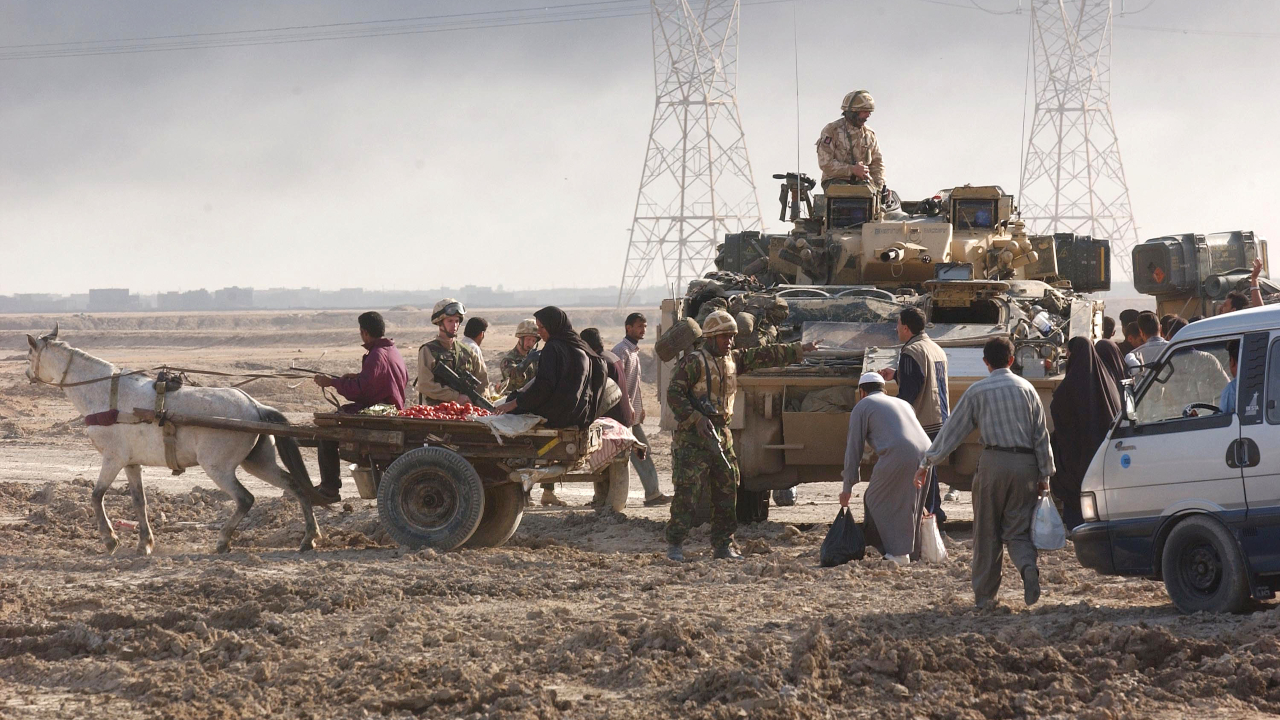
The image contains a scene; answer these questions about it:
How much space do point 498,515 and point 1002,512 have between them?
4363 mm

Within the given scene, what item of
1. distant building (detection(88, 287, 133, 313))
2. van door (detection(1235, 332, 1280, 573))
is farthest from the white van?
distant building (detection(88, 287, 133, 313))

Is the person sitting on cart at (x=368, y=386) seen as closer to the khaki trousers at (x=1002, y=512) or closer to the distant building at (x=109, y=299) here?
the khaki trousers at (x=1002, y=512)

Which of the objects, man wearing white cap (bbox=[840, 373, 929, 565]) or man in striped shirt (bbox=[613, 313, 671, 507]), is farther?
man in striped shirt (bbox=[613, 313, 671, 507])

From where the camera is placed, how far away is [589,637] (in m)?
7.90

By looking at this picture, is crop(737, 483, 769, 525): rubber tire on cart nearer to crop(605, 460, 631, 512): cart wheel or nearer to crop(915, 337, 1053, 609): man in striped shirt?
crop(605, 460, 631, 512): cart wheel

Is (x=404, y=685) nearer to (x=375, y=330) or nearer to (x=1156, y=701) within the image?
(x=1156, y=701)

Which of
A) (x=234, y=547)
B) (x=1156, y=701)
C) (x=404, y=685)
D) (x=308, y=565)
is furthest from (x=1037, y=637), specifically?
(x=234, y=547)

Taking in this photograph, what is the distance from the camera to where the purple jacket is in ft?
38.1

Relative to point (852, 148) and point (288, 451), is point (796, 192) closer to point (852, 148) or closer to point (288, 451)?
point (852, 148)

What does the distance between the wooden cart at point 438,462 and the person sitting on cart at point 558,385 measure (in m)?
0.17

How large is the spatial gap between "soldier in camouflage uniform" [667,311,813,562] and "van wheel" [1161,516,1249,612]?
338 centimetres

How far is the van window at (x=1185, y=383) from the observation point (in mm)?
8625

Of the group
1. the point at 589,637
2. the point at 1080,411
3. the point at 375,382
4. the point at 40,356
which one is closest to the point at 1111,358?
the point at 1080,411

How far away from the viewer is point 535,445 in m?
10.9
